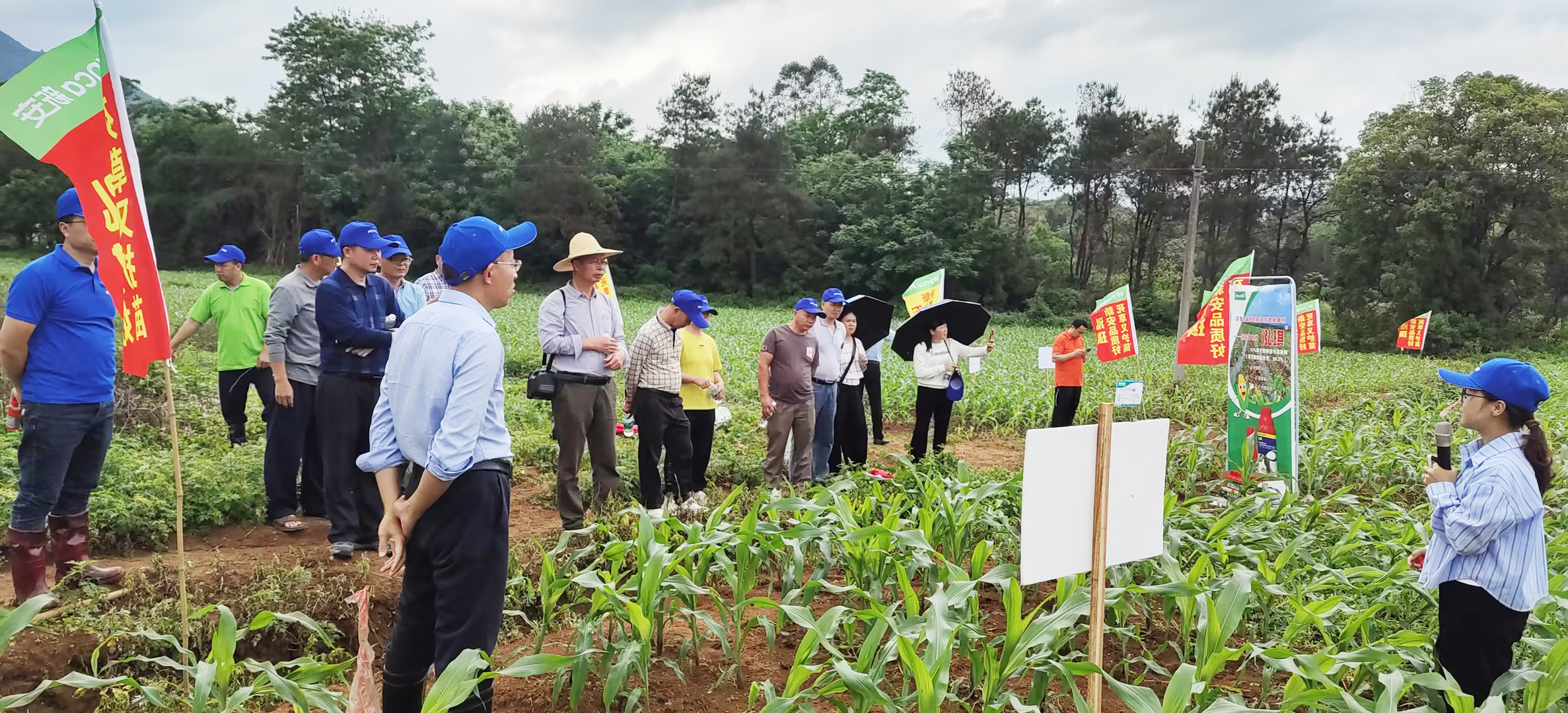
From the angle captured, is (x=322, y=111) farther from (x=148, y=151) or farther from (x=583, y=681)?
(x=583, y=681)

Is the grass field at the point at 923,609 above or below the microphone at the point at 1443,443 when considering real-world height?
below

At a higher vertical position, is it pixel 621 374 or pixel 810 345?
pixel 810 345

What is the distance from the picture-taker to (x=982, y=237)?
41.0 metres

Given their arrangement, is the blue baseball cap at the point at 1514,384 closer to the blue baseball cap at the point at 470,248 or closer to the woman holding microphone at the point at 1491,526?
the woman holding microphone at the point at 1491,526

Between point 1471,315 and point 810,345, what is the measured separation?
1432 inches

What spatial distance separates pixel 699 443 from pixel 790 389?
2.48 ft

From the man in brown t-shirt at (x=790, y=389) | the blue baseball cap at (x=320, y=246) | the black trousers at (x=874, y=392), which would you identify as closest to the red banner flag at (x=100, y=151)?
the blue baseball cap at (x=320, y=246)

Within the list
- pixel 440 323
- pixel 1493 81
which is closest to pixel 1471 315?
pixel 1493 81

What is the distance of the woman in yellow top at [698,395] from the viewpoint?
598 centimetres

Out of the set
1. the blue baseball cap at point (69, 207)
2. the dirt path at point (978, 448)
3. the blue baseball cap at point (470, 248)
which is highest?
the blue baseball cap at point (69, 207)

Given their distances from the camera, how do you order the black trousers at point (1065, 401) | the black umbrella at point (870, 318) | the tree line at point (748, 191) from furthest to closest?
the tree line at point (748, 191)
the black trousers at point (1065, 401)
the black umbrella at point (870, 318)

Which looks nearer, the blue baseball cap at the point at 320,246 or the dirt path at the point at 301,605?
the dirt path at the point at 301,605

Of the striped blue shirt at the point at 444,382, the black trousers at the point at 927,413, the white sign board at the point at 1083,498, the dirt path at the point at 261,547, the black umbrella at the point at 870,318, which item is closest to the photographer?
the white sign board at the point at 1083,498

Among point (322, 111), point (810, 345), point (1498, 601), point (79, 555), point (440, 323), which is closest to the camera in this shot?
point (440, 323)
